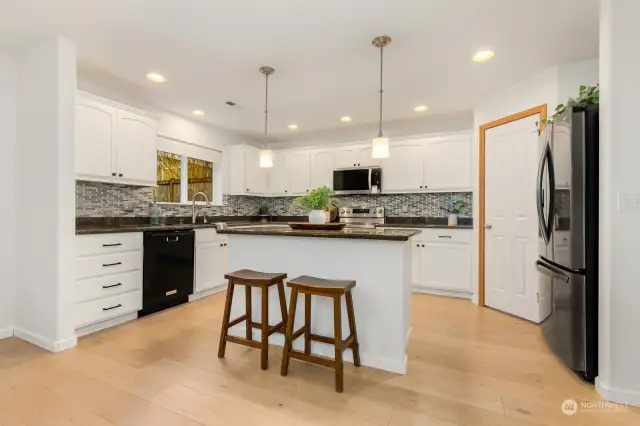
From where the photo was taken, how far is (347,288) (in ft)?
6.73

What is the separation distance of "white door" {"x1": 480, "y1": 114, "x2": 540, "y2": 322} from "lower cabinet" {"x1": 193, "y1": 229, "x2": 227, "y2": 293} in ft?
11.0

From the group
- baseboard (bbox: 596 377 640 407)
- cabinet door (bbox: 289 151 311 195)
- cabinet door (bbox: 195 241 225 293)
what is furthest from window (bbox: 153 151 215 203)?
baseboard (bbox: 596 377 640 407)

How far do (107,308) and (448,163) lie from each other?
14.2 ft

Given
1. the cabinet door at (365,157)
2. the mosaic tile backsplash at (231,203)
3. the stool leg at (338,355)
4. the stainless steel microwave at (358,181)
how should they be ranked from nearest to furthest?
1. the stool leg at (338,355)
2. the mosaic tile backsplash at (231,203)
3. the stainless steel microwave at (358,181)
4. the cabinet door at (365,157)

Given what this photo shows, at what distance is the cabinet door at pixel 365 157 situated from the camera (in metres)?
4.91

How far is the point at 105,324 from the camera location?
3043mm

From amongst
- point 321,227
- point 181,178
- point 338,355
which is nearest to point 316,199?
point 321,227

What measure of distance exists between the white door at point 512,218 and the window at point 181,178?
3.98 m

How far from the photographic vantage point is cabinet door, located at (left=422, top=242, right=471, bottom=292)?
4.09 m

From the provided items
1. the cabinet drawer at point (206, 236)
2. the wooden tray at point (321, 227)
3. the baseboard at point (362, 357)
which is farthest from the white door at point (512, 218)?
the cabinet drawer at point (206, 236)

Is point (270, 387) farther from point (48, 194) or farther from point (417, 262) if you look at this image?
point (417, 262)

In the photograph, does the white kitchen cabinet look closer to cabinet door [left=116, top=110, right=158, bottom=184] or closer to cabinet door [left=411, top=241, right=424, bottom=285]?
cabinet door [left=116, top=110, right=158, bottom=184]

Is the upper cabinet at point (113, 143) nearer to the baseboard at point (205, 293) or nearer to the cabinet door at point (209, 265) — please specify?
the cabinet door at point (209, 265)

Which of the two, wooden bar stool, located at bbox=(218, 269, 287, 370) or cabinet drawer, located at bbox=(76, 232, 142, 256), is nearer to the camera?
wooden bar stool, located at bbox=(218, 269, 287, 370)
